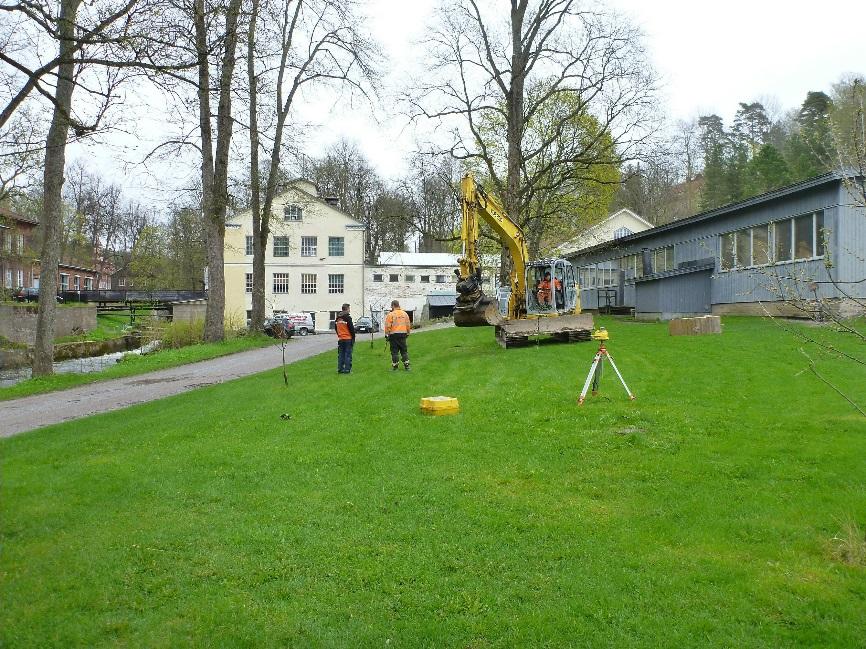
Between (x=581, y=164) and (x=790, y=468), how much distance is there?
87.8ft

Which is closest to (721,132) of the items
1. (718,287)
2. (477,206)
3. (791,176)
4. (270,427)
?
(791,176)

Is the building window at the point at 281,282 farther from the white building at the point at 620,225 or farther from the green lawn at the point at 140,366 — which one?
the green lawn at the point at 140,366

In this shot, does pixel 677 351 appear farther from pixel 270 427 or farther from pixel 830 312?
pixel 830 312

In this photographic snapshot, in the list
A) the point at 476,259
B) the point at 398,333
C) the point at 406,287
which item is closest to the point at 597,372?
the point at 398,333

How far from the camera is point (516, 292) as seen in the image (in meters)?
22.2

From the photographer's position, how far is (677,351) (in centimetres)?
1809

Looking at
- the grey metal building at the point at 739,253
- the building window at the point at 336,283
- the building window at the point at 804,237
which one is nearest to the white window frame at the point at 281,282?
the building window at the point at 336,283

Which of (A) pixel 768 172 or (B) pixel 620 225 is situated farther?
(B) pixel 620 225

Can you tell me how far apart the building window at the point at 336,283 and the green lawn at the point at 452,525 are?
1961 inches

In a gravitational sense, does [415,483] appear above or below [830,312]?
below

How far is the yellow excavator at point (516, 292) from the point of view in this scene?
17906 millimetres

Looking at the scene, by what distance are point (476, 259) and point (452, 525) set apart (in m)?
12.4

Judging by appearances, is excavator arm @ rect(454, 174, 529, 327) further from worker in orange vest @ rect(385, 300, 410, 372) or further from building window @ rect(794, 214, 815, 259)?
building window @ rect(794, 214, 815, 259)

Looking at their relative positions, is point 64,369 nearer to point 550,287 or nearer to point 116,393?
point 116,393
